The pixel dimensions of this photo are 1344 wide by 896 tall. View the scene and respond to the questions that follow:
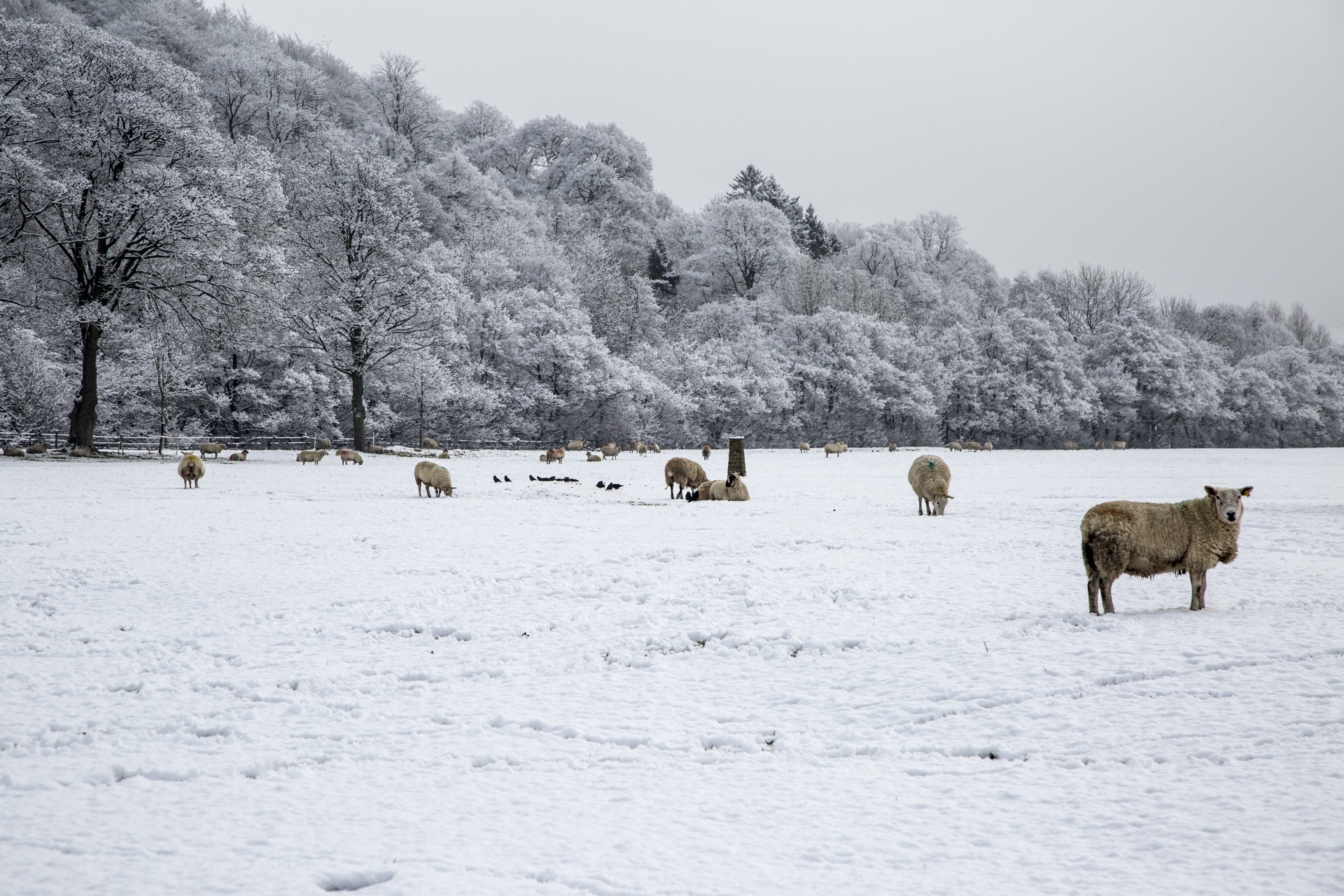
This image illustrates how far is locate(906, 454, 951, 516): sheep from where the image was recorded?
17.0 metres

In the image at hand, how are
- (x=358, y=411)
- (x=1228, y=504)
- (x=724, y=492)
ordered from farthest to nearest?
(x=358, y=411) < (x=724, y=492) < (x=1228, y=504)

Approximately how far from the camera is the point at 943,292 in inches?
3460

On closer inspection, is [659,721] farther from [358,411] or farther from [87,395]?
[358,411]

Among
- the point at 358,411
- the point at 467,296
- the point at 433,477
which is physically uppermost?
the point at 467,296

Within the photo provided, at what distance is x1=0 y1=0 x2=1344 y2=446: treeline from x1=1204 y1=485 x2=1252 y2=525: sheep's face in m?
32.7

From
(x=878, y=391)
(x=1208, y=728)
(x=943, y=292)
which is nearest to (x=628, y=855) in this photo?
(x=1208, y=728)

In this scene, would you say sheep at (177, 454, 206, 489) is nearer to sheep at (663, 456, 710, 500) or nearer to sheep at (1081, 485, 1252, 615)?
sheep at (663, 456, 710, 500)

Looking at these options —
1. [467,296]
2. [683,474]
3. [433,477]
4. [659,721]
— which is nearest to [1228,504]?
[659,721]

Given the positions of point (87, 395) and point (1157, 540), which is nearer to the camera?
point (1157, 540)

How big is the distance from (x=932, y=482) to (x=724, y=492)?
5.18 m

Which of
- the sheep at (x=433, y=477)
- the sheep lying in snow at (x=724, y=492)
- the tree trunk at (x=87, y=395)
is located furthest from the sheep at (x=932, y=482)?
the tree trunk at (x=87, y=395)

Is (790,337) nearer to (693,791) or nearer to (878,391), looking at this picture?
(878,391)

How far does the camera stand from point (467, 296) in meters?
53.5

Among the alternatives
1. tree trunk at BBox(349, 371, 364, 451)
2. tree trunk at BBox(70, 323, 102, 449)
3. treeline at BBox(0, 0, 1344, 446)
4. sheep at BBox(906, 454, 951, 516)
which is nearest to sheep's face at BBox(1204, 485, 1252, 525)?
sheep at BBox(906, 454, 951, 516)
